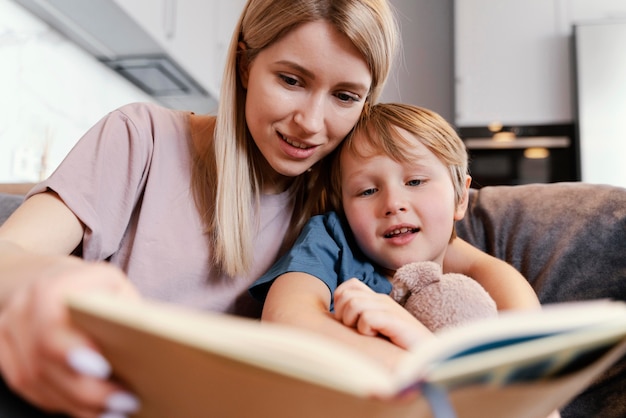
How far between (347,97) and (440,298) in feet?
1.27

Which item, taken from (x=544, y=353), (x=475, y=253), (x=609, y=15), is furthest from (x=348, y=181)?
(x=609, y=15)

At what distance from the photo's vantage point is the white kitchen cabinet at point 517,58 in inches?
123

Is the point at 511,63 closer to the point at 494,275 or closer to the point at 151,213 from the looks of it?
the point at 494,275

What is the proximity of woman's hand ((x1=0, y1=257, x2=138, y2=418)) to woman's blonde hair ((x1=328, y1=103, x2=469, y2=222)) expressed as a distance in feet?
2.15

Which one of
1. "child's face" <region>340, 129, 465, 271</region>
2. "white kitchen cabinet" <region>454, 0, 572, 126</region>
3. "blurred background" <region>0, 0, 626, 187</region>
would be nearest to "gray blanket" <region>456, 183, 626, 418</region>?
"child's face" <region>340, 129, 465, 271</region>

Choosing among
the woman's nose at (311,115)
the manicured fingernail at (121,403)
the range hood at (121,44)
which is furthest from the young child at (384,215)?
the range hood at (121,44)

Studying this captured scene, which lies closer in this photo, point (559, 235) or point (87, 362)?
point (87, 362)

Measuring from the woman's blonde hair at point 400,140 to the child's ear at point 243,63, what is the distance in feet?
0.68

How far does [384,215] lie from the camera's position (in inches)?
36.8

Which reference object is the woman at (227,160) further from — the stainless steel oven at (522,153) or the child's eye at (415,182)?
the stainless steel oven at (522,153)

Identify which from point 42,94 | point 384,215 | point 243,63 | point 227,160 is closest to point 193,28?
point 42,94

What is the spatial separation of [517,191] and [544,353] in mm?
981

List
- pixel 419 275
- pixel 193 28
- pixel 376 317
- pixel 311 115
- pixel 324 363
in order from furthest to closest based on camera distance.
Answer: pixel 193 28, pixel 311 115, pixel 419 275, pixel 376 317, pixel 324 363

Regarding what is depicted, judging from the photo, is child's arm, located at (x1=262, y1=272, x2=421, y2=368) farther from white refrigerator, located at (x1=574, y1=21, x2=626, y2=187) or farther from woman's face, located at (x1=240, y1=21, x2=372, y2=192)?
white refrigerator, located at (x1=574, y1=21, x2=626, y2=187)
